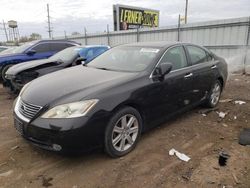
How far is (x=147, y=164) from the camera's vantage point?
305 cm

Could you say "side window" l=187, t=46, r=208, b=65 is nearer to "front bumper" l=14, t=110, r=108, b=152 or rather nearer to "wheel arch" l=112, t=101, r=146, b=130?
"wheel arch" l=112, t=101, r=146, b=130

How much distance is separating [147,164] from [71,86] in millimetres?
1436

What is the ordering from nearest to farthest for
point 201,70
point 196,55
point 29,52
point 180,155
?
point 180,155 < point 201,70 < point 196,55 < point 29,52

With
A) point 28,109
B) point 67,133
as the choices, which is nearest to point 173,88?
point 67,133

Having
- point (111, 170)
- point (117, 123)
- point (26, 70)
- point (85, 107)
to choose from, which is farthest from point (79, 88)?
point (26, 70)

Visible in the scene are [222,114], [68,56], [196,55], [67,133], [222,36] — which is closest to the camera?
[67,133]

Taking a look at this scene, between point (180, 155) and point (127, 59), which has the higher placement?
point (127, 59)

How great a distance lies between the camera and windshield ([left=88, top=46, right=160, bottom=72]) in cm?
376

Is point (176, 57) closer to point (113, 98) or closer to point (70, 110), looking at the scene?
point (113, 98)

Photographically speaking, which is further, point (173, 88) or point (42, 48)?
point (42, 48)

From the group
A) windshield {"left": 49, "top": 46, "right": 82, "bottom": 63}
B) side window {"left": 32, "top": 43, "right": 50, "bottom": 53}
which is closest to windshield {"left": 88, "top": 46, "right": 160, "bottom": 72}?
windshield {"left": 49, "top": 46, "right": 82, "bottom": 63}

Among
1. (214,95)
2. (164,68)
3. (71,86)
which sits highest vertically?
(164,68)

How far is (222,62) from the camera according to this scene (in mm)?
5477

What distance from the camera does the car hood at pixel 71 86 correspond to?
2.90 metres
